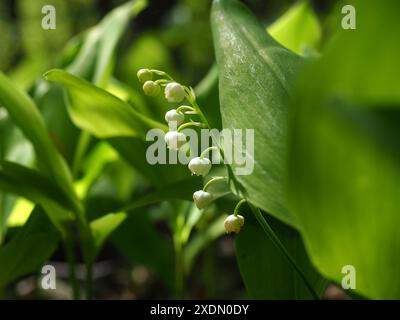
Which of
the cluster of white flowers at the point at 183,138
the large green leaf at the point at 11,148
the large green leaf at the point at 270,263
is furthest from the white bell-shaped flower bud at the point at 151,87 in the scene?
the large green leaf at the point at 11,148

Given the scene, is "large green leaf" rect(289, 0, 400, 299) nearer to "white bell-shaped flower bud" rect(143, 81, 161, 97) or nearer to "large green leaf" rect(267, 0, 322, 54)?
"white bell-shaped flower bud" rect(143, 81, 161, 97)

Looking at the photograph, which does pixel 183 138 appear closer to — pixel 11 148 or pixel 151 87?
pixel 151 87

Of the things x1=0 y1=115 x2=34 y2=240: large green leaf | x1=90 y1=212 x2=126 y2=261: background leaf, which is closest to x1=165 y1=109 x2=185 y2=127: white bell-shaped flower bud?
x1=90 y1=212 x2=126 y2=261: background leaf

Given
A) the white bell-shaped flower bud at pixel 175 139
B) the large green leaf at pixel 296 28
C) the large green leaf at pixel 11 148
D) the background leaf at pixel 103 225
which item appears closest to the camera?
the white bell-shaped flower bud at pixel 175 139

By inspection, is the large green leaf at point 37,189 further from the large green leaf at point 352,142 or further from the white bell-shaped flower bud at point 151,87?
the large green leaf at point 352,142
